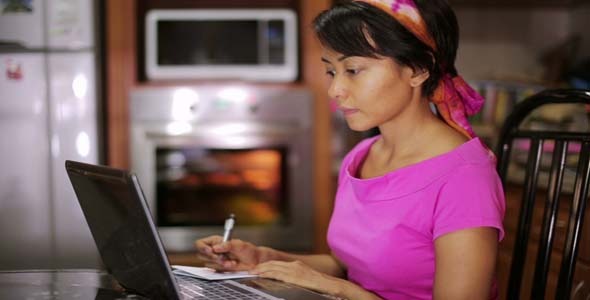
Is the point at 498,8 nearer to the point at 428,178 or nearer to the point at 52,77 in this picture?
the point at 52,77

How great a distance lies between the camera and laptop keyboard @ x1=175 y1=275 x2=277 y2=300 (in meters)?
1.10

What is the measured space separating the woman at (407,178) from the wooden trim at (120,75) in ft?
5.17

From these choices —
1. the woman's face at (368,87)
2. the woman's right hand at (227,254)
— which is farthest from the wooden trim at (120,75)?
the woman's face at (368,87)

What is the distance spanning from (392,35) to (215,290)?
506 mm

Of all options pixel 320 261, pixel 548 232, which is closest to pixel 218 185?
pixel 320 261

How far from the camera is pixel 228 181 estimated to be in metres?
2.89

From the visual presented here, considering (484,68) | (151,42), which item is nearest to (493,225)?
(151,42)

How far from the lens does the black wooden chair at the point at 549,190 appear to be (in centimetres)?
123

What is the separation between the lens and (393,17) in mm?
1264

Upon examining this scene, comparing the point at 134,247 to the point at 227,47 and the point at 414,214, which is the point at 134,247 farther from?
the point at 227,47

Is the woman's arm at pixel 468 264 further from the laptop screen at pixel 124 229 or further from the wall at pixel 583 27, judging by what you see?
the wall at pixel 583 27

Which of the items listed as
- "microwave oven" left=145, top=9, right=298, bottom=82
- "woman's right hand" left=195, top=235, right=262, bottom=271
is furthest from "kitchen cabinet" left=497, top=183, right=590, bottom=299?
"microwave oven" left=145, top=9, right=298, bottom=82

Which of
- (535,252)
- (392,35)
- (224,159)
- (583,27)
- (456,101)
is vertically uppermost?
(583,27)

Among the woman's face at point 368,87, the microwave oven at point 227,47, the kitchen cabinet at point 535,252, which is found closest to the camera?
the woman's face at point 368,87
